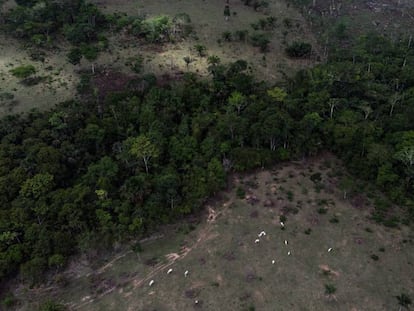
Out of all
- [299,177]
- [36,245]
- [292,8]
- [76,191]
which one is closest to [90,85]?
[76,191]

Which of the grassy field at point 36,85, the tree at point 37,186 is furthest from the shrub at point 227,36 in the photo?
the tree at point 37,186

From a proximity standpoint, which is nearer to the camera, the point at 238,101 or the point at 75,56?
the point at 238,101

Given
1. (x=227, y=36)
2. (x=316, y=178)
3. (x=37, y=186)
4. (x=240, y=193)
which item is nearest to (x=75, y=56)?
(x=227, y=36)

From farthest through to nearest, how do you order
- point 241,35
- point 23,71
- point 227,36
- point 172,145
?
point 241,35
point 227,36
point 23,71
point 172,145

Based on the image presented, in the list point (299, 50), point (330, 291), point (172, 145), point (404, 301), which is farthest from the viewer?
point (299, 50)

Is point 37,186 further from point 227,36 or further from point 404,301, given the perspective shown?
point 227,36

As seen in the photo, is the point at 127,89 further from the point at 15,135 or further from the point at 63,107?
the point at 15,135

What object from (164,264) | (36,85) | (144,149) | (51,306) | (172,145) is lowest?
(164,264)

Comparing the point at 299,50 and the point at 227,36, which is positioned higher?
the point at 227,36

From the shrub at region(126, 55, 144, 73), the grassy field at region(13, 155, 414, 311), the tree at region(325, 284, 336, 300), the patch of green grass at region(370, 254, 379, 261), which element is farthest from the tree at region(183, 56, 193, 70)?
the tree at region(325, 284, 336, 300)
